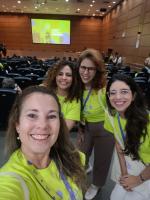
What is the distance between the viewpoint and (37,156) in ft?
4.05

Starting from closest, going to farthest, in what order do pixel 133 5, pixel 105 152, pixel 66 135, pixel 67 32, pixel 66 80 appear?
pixel 66 135 < pixel 66 80 < pixel 105 152 < pixel 133 5 < pixel 67 32

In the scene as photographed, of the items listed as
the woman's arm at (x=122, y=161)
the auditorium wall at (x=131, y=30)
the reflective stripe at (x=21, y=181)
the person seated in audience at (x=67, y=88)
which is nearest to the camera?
the reflective stripe at (x=21, y=181)

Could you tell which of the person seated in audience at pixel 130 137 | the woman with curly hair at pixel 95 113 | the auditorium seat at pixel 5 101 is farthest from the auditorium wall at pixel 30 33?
the person seated in audience at pixel 130 137

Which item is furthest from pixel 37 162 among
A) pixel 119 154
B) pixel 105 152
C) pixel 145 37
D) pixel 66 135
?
pixel 145 37

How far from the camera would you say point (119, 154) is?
7.02 feet

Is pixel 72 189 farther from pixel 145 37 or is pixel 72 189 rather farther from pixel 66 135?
pixel 145 37

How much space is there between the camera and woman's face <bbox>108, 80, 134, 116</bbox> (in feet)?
6.70

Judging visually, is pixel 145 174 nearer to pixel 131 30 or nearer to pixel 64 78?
pixel 64 78

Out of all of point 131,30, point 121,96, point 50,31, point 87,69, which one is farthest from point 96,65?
point 50,31

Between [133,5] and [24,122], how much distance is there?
570 inches

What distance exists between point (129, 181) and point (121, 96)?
0.67 meters

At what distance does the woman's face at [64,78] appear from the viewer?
7.85 feet

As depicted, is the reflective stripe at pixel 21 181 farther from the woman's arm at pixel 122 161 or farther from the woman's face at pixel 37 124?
the woman's arm at pixel 122 161

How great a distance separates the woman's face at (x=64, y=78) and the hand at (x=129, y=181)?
3.07ft
